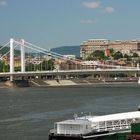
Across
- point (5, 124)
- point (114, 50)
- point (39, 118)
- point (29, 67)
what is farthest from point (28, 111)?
point (114, 50)

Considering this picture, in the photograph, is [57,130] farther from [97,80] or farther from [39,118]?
[97,80]

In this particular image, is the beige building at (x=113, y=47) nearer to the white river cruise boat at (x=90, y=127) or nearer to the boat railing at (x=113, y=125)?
the boat railing at (x=113, y=125)

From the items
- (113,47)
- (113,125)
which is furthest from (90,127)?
(113,47)

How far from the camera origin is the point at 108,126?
19.0m

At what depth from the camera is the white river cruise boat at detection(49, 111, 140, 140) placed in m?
18.2

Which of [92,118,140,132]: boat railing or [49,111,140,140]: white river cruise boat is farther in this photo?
[92,118,140,132]: boat railing

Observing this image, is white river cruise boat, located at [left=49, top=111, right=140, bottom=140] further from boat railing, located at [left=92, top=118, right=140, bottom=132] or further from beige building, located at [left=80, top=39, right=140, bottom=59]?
beige building, located at [left=80, top=39, right=140, bottom=59]

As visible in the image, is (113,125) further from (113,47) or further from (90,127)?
(113,47)

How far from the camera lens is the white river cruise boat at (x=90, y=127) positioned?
59.7 feet

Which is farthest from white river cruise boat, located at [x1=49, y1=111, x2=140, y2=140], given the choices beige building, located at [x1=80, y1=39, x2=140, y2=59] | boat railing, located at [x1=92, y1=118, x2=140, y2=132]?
beige building, located at [x1=80, y1=39, x2=140, y2=59]

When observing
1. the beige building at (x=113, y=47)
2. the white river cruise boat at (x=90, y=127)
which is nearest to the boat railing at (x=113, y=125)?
the white river cruise boat at (x=90, y=127)

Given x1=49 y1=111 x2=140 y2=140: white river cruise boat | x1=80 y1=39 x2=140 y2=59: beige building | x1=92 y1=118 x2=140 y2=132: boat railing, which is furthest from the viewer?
x1=80 y1=39 x2=140 y2=59: beige building

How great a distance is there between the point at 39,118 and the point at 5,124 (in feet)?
8.28

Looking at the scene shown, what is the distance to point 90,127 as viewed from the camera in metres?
18.3
